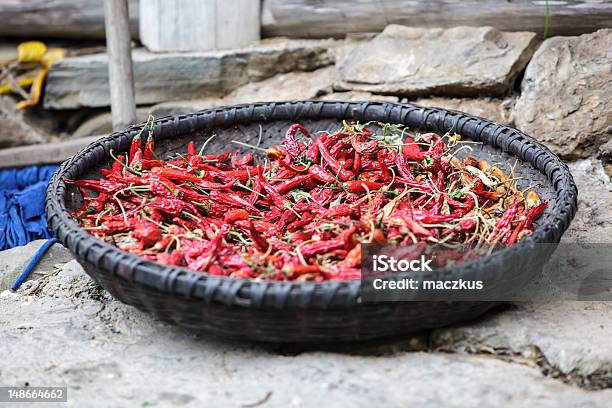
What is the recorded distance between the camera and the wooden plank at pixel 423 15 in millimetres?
4578

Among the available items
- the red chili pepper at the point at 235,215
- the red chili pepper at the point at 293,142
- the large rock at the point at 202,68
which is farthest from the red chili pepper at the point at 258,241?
the large rock at the point at 202,68

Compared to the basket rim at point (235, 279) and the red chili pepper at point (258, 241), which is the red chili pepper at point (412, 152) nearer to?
the basket rim at point (235, 279)

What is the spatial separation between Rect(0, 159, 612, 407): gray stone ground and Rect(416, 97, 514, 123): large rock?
1569 mm

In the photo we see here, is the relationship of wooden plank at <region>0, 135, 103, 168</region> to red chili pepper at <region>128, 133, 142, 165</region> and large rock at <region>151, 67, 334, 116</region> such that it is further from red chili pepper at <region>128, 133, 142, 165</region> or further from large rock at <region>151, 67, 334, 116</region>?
red chili pepper at <region>128, 133, 142, 165</region>

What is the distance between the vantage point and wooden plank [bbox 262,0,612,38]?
4578 millimetres

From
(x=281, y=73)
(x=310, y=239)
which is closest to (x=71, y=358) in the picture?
(x=310, y=239)

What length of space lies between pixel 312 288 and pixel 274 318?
0.18 metres

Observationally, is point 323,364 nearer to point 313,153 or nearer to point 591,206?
point 313,153

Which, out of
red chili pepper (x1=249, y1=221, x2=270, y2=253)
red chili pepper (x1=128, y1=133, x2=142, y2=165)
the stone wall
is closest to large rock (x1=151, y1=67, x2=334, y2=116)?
the stone wall

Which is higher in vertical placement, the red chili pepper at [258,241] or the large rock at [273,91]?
the red chili pepper at [258,241]

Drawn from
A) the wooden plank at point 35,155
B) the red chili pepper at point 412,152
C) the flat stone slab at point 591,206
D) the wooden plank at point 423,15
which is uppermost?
the wooden plank at point 423,15

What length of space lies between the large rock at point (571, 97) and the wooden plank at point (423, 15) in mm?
189

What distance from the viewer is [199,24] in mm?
5188

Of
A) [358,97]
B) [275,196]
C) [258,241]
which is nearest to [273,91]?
[358,97]
